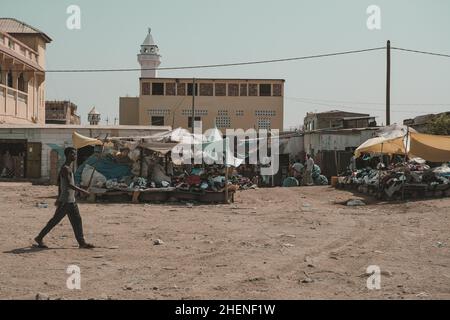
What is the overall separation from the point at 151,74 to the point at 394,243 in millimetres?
51411

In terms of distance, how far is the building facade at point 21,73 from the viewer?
31.0 meters

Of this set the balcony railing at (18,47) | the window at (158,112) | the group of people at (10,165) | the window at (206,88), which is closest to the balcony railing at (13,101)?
the balcony railing at (18,47)

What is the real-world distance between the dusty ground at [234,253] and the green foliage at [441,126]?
10.8 m

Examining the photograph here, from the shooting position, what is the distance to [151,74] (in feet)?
193

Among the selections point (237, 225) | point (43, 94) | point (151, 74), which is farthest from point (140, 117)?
point (237, 225)

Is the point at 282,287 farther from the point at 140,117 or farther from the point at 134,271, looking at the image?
the point at 140,117

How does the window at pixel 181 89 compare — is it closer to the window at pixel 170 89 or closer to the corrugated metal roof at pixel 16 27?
the window at pixel 170 89

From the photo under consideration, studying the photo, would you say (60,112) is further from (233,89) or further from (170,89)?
(233,89)

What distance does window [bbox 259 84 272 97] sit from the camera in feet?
180

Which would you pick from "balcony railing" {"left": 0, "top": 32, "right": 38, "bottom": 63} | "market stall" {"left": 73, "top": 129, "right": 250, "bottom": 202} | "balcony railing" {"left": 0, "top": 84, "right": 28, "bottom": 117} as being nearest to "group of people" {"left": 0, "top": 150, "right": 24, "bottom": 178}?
"balcony railing" {"left": 0, "top": 84, "right": 28, "bottom": 117}

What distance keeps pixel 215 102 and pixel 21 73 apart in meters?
23.0

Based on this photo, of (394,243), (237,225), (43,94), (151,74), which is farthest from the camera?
(151,74)
